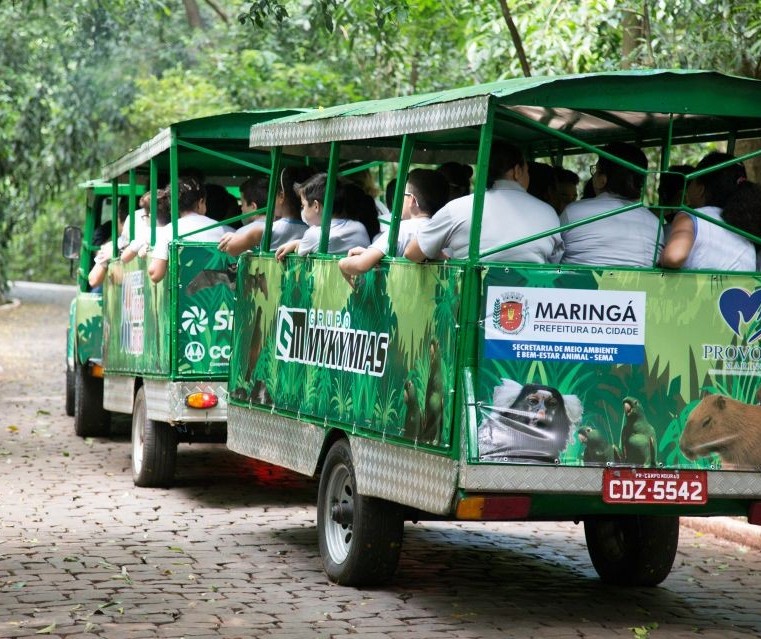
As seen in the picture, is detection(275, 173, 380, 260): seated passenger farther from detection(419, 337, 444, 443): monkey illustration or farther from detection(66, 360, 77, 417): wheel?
detection(66, 360, 77, 417): wheel

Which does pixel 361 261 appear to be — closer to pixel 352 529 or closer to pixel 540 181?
pixel 540 181

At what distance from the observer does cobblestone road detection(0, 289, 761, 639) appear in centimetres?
700

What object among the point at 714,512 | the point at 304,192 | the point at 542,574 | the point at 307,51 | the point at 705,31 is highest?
the point at 307,51

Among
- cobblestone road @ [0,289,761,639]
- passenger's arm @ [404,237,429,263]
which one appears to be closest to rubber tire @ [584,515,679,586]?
cobblestone road @ [0,289,761,639]

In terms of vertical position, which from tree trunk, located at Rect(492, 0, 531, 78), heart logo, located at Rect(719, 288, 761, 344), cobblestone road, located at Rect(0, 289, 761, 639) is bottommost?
cobblestone road, located at Rect(0, 289, 761, 639)

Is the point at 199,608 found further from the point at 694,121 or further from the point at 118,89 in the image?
the point at 118,89

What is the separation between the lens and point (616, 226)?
279 inches

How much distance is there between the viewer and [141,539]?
9.18 metres

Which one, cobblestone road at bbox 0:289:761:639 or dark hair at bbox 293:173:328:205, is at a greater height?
dark hair at bbox 293:173:328:205

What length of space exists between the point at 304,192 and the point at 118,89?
2504 cm

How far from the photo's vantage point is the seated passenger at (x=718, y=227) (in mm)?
7027

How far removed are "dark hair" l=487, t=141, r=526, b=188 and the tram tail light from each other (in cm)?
147

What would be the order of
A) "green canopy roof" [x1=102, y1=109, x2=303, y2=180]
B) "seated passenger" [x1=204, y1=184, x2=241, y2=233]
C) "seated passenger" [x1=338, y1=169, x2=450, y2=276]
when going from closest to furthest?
"seated passenger" [x1=338, y1=169, x2=450, y2=276] → "green canopy roof" [x1=102, y1=109, x2=303, y2=180] → "seated passenger" [x1=204, y1=184, x2=241, y2=233]

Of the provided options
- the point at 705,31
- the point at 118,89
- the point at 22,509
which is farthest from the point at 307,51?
the point at 22,509
